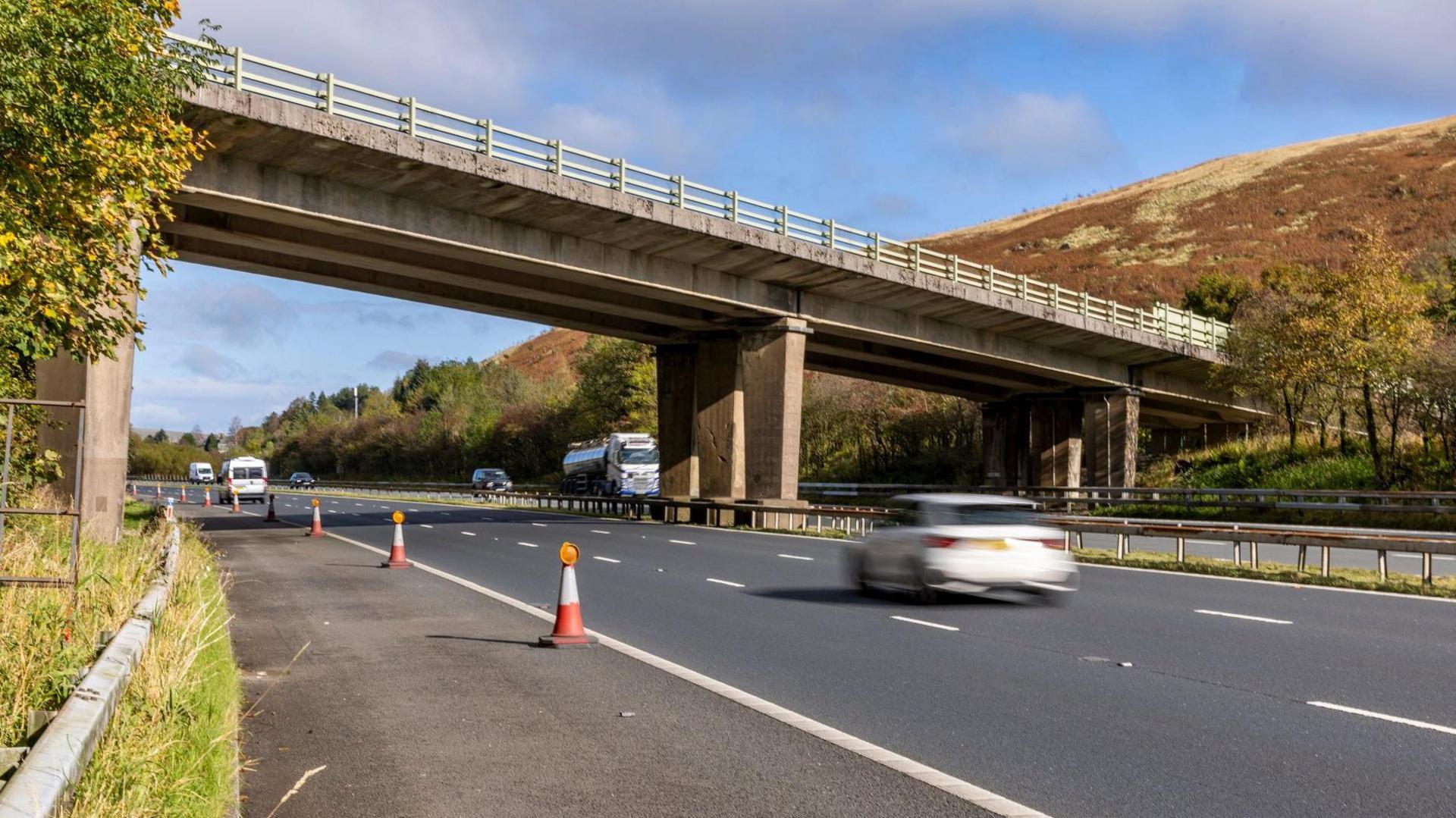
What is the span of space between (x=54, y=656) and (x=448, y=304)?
33.2m

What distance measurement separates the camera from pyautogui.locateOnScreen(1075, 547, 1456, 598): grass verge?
18.0 m

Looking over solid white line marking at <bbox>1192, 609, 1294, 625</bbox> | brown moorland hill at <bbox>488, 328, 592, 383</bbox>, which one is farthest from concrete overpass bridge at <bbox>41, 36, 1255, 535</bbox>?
brown moorland hill at <bbox>488, 328, 592, 383</bbox>

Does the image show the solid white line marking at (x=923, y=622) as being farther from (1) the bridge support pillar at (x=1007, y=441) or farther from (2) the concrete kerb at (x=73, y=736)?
(1) the bridge support pillar at (x=1007, y=441)

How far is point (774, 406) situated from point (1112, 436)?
21.8 m

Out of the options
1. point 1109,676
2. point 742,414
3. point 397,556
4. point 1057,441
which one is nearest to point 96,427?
point 397,556

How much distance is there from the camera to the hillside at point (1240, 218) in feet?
319

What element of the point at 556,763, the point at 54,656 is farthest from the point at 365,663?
the point at 556,763

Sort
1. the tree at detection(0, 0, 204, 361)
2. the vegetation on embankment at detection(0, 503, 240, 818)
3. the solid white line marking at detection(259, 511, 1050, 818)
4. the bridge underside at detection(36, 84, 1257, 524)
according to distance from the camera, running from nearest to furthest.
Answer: the vegetation on embankment at detection(0, 503, 240, 818), the solid white line marking at detection(259, 511, 1050, 818), the tree at detection(0, 0, 204, 361), the bridge underside at detection(36, 84, 1257, 524)

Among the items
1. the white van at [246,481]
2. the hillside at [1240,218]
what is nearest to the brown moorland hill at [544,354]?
the hillside at [1240,218]

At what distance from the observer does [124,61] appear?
1259 centimetres

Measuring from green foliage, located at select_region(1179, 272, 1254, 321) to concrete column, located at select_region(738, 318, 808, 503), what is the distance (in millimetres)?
47291

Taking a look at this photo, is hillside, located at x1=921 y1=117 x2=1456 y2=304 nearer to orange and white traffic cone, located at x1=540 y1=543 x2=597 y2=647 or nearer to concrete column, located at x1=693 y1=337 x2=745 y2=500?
concrete column, located at x1=693 y1=337 x2=745 y2=500

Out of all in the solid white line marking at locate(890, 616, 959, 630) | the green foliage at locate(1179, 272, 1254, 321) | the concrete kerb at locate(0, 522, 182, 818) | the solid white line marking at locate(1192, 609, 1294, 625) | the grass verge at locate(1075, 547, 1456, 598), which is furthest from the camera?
the green foliage at locate(1179, 272, 1254, 321)

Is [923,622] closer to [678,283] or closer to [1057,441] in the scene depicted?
[678,283]
